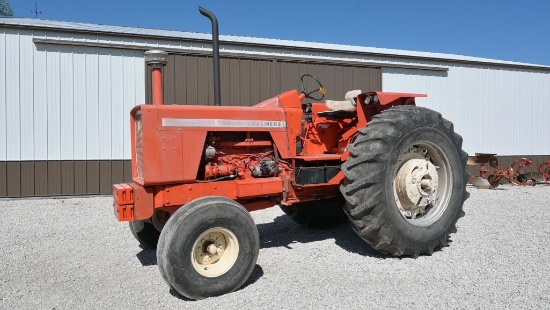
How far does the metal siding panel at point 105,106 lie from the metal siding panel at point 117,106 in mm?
52

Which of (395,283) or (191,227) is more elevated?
(191,227)

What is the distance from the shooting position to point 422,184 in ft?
16.1

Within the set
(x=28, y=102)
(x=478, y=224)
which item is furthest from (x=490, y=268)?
A: (x=28, y=102)

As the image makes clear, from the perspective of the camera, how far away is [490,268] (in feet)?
14.3

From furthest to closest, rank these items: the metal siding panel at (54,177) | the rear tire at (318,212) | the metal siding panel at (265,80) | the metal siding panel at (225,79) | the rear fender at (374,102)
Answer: the metal siding panel at (265,80) < the metal siding panel at (225,79) < the metal siding panel at (54,177) < the rear tire at (318,212) < the rear fender at (374,102)

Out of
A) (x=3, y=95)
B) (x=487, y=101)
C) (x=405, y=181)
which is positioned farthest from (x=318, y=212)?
(x=487, y=101)

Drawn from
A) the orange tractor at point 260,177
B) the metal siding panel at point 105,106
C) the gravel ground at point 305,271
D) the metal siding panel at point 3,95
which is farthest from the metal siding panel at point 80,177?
the orange tractor at point 260,177

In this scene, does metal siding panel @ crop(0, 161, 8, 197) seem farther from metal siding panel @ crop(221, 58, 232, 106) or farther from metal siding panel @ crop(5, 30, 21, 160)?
metal siding panel @ crop(221, 58, 232, 106)

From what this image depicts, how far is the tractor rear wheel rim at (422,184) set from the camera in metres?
4.86

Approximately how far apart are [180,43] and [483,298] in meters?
9.14

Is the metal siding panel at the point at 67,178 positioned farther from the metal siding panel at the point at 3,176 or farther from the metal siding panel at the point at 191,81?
the metal siding panel at the point at 191,81

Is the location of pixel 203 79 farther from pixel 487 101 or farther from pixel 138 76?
pixel 487 101

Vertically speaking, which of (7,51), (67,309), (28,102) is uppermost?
(7,51)

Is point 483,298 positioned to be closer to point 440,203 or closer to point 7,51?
point 440,203
